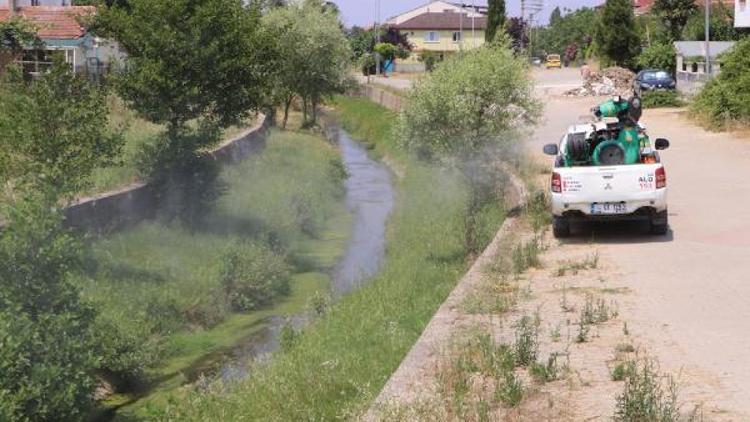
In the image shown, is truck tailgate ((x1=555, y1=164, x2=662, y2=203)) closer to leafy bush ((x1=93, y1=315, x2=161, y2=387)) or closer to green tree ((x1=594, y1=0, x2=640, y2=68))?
leafy bush ((x1=93, y1=315, x2=161, y2=387))

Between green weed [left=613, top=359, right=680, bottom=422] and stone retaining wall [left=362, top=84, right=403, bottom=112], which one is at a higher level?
stone retaining wall [left=362, top=84, right=403, bottom=112]

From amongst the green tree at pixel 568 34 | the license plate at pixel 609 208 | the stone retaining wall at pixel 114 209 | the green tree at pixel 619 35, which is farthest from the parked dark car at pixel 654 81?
the green tree at pixel 568 34

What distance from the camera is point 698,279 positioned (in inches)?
457

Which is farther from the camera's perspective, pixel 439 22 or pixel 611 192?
pixel 439 22

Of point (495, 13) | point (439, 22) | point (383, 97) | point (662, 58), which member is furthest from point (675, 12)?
point (439, 22)

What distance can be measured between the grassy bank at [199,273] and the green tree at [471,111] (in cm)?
361

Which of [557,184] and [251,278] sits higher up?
[557,184]

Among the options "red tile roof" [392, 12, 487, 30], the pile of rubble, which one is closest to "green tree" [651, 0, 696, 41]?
the pile of rubble

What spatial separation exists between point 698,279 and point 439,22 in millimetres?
108173

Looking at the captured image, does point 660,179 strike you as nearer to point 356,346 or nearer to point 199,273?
point 356,346

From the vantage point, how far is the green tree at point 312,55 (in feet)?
133

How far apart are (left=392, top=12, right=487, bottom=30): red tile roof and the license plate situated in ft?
341

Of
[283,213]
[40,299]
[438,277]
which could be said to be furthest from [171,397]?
[283,213]

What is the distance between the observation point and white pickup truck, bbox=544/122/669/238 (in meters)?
13.7
